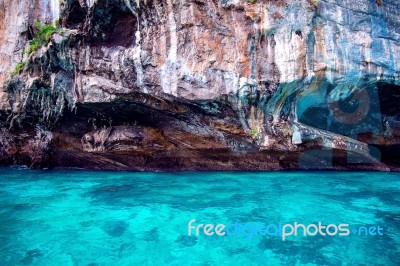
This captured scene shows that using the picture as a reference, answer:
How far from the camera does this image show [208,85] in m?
9.21

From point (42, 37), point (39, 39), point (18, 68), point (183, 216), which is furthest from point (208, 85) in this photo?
point (18, 68)

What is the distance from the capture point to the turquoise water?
466 centimetres

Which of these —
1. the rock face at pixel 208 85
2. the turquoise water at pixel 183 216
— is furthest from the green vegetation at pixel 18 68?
the turquoise water at pixel 183 216

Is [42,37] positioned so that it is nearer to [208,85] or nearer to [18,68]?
[18,68]

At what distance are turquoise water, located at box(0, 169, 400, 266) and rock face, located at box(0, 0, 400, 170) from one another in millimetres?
1285

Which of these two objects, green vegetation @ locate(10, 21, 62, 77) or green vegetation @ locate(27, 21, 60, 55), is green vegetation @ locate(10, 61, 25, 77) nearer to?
green vegetation @ locate(10, 21, 62, 77)

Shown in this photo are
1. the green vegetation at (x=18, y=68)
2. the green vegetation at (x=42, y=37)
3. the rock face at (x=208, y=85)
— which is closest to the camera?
the rock face at (x=208, y=85)

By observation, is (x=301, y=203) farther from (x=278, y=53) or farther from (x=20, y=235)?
(x=20, y=235)

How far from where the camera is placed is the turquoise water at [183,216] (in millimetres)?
4656

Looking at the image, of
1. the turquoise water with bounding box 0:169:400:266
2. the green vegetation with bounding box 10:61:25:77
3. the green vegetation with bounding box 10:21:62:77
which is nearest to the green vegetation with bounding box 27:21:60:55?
the green vegetation with bounding box 10:21:62:77

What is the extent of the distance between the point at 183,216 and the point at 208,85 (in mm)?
4404

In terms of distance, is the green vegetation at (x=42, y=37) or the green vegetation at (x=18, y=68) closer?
the green vegetation at (x=42, y=37)

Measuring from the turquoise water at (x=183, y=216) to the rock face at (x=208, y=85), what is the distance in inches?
50.6

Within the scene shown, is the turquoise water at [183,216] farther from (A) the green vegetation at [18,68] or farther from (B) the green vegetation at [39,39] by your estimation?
(B) the green vegetation at [39,39]
